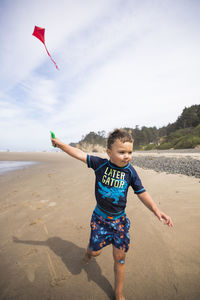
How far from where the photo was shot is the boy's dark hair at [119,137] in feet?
6.28

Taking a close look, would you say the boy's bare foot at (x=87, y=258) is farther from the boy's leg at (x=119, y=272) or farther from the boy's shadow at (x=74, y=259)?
the boy's leg at (x=119, y=272)

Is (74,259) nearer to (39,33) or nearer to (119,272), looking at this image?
(119,272)

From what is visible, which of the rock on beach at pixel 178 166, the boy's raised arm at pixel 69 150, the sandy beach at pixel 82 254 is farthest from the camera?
the rock on beach at pixel 178 166

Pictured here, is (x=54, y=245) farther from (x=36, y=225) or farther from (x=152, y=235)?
(x=152, y=235)

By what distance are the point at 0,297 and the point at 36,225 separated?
1499 millimetres

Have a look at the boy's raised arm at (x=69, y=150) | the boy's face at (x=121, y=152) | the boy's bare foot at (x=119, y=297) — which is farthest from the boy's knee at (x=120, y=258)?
the boy's raised arm at (x=69, y=150)

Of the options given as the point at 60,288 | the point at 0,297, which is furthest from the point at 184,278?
the point at 0,297

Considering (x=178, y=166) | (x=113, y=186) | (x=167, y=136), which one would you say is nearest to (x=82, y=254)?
(x=113, y=186)

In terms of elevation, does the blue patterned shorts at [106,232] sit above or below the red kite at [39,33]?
below

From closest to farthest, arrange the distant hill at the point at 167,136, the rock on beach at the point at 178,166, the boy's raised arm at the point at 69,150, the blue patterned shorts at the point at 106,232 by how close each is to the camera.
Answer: the blue patterned shorts at the point at 106,232, the boy's raised arm at the point at 69,150, the rock on beach at the point at 178,166, the distant hill at the point at 167,136

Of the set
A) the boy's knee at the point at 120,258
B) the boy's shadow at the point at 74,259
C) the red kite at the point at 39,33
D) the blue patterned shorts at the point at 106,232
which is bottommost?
the boy's shadow at the point at 74,259

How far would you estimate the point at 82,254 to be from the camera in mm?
2428

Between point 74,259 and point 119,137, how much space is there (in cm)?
212

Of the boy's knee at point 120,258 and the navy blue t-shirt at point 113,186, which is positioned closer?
the boy's knee at point 120,258
